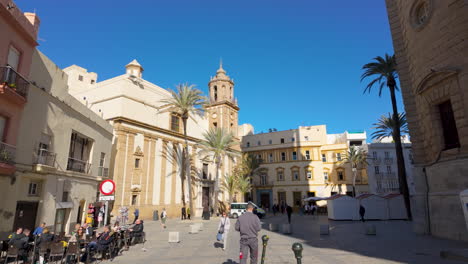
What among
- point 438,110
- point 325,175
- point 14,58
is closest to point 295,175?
point 325,175

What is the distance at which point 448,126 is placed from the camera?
13.4m

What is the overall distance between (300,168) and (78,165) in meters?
35.2

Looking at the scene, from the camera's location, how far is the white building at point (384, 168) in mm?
43750

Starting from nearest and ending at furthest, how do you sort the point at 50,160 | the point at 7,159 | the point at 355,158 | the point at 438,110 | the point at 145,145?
the point at 7,159 < the point at 438,110 < the point at 50,160 < the point at 145,145 < the point at 355,158

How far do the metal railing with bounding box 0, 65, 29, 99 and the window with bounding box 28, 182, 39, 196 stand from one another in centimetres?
440

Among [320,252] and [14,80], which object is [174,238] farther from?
[14,80]

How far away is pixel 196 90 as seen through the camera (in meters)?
31.2

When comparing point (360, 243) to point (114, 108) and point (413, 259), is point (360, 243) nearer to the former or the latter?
point (413, 259)

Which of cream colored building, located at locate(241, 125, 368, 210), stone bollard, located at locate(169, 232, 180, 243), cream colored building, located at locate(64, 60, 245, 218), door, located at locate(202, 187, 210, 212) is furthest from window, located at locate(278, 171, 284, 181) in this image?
stone bollard, located at locate(169, 232, 180, 243)

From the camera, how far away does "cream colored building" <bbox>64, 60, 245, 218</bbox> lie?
88.2 feet

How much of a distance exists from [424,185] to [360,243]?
551 centimetres

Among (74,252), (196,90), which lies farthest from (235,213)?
(74,252)

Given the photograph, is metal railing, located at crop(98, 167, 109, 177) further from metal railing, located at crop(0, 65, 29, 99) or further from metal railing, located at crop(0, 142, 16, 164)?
metal railing, located at crop(0, 65, 29, 99)

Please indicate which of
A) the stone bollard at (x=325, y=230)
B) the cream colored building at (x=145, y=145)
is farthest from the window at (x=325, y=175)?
the stone bollard at (x=325, y=230)
